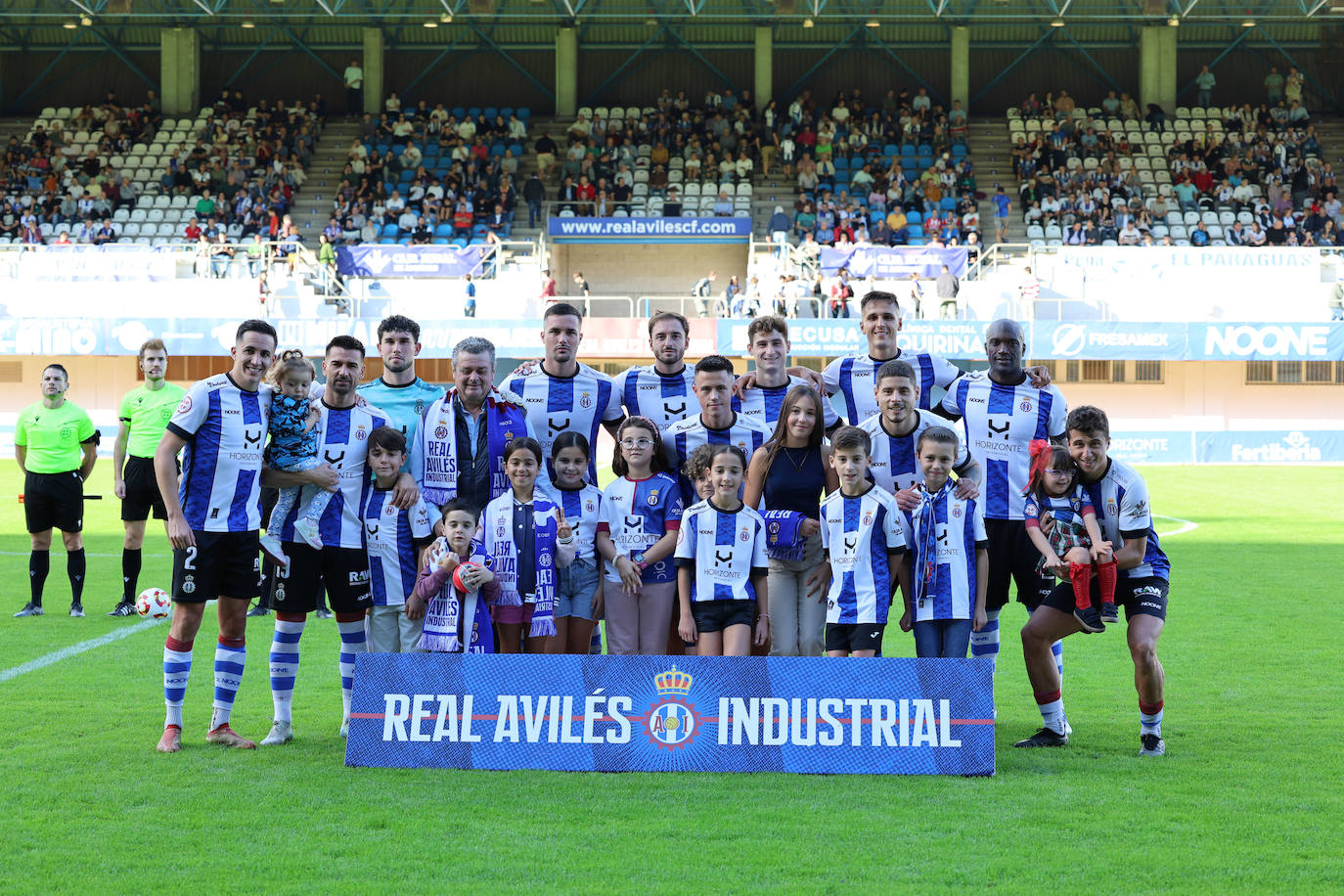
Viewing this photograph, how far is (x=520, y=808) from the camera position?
16.8 feet

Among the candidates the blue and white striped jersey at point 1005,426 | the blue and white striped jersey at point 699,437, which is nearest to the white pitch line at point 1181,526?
the blue and white striped jersey at point 1005,426

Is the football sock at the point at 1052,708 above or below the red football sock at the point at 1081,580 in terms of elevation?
below

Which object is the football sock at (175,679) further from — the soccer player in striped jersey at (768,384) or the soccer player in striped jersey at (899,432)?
the soccer player in striped jersey at (899,432)

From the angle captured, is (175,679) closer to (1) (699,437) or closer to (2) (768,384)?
(1) (699,437)

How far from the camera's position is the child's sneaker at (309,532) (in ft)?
20.6

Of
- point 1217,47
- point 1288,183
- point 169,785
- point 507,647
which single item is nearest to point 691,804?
point 507,647

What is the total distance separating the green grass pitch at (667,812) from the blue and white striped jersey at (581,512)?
1168 mm

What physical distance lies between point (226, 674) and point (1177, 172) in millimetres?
34516

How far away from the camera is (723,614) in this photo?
611 cm

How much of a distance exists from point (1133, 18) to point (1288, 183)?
242 inches

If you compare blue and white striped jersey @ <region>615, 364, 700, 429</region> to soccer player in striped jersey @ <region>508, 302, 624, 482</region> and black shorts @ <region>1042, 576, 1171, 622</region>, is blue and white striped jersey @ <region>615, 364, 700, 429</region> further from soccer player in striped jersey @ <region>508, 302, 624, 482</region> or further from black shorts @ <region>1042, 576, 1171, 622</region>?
black shorts @ <region>1042, 576, 1171, 622</region>

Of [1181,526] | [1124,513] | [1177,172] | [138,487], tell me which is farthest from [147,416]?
[1177,172]

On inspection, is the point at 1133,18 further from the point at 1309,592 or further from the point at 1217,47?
the point at 1309,592

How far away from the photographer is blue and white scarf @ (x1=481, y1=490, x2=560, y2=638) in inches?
244
